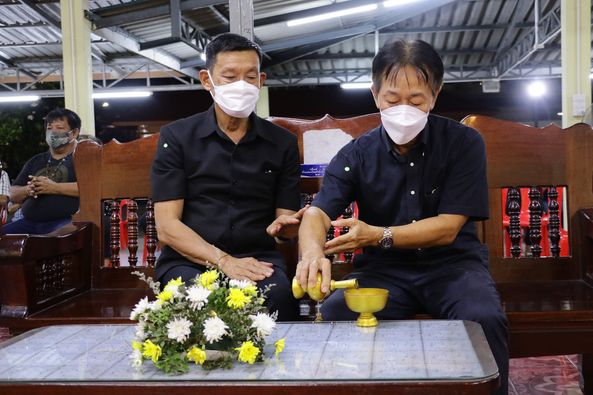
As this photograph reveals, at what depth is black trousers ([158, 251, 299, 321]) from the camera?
2389 millimetres

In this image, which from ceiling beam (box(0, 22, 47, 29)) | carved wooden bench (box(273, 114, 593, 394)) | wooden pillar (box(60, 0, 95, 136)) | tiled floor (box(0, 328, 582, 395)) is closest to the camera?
carved wooden bench (box(273, 114, 593, 394))

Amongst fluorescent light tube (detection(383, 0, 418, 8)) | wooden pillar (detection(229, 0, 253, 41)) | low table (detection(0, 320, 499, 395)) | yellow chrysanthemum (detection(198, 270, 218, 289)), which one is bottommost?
low table (detection(0, 320, 499, 395))

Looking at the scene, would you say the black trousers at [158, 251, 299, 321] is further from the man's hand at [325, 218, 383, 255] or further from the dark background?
the dark background

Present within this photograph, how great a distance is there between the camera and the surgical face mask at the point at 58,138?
14.6ft

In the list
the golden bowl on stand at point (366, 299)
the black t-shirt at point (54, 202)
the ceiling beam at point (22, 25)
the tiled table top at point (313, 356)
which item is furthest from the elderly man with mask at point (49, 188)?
the ceiling beam at point (22, 25)

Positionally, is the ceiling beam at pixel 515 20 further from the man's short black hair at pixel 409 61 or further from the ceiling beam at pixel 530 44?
the man's short black hair at pixel 409 61

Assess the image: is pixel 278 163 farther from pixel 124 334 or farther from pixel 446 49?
pixel 446 49

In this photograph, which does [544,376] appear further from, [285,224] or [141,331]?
[141,331]

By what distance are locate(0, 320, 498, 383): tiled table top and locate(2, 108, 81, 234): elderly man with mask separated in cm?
251

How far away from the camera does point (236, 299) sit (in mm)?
1538

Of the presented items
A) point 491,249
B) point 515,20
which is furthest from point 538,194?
point 515,20

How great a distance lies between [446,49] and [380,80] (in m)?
12.0

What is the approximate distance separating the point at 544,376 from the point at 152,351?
89.1 inches

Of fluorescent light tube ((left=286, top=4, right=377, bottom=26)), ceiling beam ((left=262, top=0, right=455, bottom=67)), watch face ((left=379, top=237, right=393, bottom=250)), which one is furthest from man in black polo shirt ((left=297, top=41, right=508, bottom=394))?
ceiling beam ((left=262, top=0, right=455, bottom=67))
